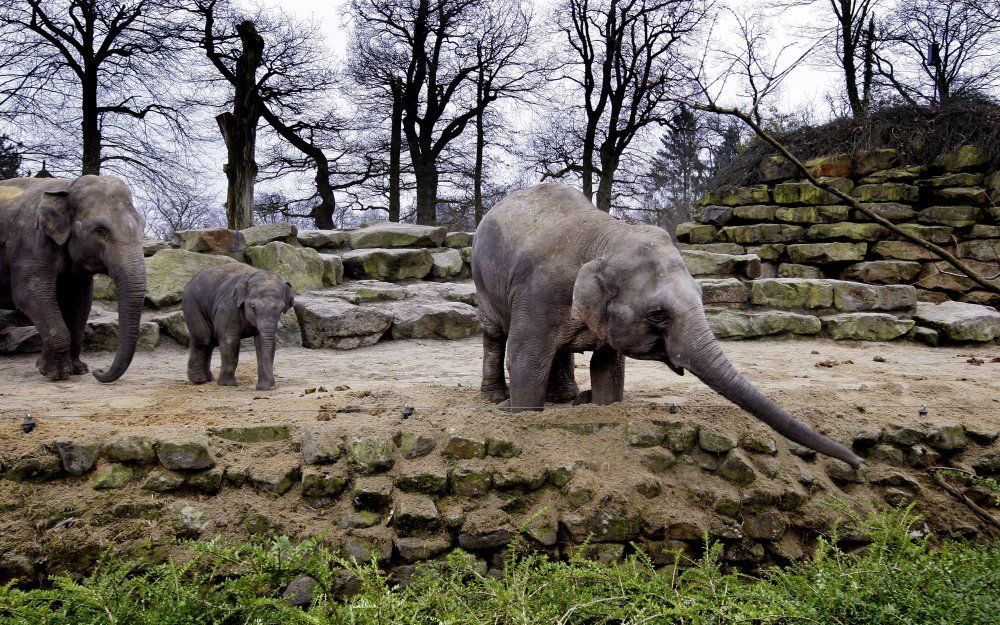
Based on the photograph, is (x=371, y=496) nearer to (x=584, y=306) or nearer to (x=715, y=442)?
(x=584, y=306)

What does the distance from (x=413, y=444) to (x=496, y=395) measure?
5.02ft

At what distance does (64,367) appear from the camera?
22.8 feet

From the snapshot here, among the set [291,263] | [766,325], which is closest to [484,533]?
[766,325]

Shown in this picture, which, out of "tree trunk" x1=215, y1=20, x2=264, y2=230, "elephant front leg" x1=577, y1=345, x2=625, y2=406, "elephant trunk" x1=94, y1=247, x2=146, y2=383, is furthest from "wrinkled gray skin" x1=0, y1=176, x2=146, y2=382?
"tree trunk" x1=215, y1=20, x2=264, y2=230

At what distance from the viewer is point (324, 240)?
13297 millimetres

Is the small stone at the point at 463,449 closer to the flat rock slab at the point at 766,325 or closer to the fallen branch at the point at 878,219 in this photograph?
the fallen branch at the point at 878,219

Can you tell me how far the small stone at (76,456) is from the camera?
411 centimetres

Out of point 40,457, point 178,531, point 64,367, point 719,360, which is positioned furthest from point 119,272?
point 719,360

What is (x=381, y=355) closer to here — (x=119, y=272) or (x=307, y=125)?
(x=119, y=272)

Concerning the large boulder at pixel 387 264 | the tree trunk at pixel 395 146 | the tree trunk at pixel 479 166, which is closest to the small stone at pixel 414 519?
the large boulder at pixel 387 264

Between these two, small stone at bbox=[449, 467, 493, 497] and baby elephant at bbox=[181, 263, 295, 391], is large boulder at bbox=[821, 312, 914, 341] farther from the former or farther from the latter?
baby elephant at bbox=[181, 263, 295, 391]

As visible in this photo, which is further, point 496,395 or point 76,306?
point 76,306

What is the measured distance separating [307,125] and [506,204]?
51.1 ft

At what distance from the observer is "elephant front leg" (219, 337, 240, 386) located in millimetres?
6781
